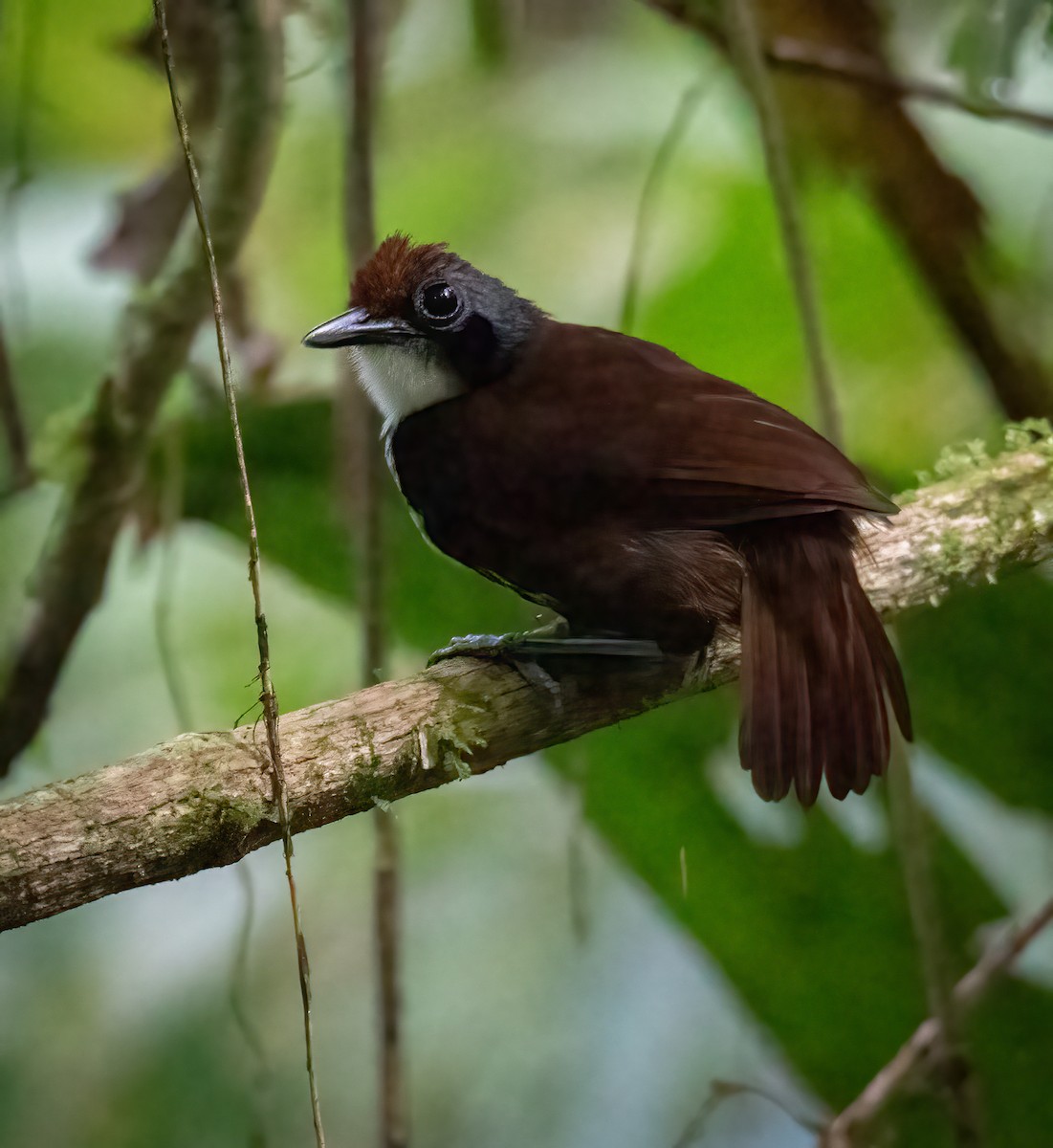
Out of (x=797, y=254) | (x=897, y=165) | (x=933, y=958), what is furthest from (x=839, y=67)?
(x=933, y=958)

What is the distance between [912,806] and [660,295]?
1.18 meters

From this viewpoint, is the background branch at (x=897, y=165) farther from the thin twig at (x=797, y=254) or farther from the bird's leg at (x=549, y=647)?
the bird's leg at (x=549, y=647)

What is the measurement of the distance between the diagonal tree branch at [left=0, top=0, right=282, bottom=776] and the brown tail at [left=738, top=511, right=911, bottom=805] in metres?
1.06

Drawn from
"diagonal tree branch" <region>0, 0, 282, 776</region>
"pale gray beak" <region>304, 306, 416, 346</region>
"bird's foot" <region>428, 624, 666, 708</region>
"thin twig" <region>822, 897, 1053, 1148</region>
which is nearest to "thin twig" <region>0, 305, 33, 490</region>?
"diagonal tree branch" <region>0, 0, 282, 776</region>

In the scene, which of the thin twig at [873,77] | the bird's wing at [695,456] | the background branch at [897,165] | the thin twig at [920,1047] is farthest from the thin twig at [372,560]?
the thin twig at [873,77]

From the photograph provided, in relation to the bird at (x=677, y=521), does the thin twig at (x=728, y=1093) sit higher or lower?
lower

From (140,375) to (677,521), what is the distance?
3.44 ft

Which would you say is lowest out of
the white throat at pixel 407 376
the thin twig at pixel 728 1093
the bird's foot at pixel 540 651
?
the thin twig at pixel 728 1093

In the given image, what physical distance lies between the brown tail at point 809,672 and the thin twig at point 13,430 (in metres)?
1.43

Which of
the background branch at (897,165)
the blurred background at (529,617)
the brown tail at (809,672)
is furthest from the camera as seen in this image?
the background branch at (897,165)

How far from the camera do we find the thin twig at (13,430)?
2.27 m

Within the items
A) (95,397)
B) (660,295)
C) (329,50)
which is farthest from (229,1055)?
(329,50)

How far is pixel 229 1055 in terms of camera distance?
247 cm

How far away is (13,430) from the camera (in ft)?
7.51
